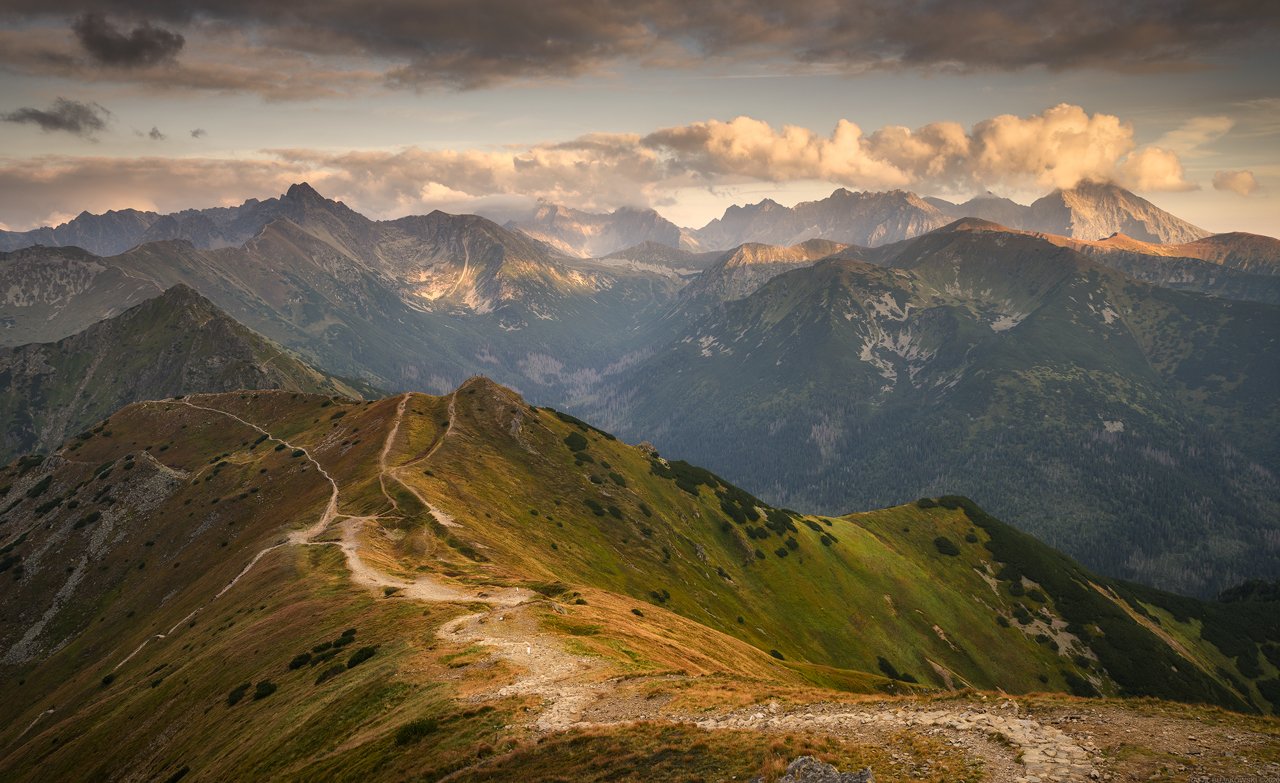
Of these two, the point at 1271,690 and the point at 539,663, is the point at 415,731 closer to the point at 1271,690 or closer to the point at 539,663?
the point at 539,663

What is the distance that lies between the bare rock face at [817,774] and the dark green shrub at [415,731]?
20.6 meters

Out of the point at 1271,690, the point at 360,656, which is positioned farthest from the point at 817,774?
the point at 1271,690

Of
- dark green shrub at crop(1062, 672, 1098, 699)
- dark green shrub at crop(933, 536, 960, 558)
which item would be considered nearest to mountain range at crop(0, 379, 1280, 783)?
dark green shrub at crop(1062, 672, 1098, 699)

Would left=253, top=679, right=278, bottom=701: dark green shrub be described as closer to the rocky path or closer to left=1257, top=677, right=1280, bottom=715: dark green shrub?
the rocky path

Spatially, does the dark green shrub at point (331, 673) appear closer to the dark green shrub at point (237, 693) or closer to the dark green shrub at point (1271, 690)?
the dark green shrub at point (237, 693)

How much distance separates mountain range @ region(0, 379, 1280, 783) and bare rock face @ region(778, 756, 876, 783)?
106 cm

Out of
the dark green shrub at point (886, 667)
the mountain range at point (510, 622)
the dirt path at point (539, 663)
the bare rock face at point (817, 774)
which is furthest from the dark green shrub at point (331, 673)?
the dark green shrub at point (886, 667)

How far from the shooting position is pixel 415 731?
3516 centimetres

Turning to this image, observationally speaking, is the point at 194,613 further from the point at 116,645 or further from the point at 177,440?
the point at 177,440

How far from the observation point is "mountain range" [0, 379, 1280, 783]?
32969 millimetres

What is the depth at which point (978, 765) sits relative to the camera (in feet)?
90.6

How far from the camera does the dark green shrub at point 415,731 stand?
3478cm

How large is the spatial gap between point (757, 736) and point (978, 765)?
32.5 feet

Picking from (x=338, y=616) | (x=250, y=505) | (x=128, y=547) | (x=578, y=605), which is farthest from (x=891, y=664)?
(x=128, y=547)
